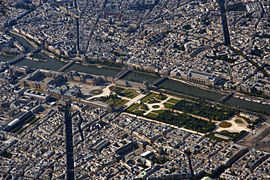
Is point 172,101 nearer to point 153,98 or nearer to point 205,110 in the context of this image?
point 153,98

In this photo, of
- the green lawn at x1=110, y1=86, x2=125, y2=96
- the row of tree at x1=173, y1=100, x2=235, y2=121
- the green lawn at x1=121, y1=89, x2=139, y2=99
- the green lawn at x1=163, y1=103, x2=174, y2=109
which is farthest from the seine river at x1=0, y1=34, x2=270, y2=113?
the green lawn at x1=163, y1=103, x2=174, y2=109

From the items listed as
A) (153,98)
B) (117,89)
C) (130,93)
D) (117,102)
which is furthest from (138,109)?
(117,89)

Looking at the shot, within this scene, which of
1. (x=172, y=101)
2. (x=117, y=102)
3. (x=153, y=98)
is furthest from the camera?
(x=117, y=102)

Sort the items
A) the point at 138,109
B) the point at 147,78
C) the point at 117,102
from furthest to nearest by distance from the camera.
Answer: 1. the point at 147,78
2. the point at 117,102
3. the point at 138,109

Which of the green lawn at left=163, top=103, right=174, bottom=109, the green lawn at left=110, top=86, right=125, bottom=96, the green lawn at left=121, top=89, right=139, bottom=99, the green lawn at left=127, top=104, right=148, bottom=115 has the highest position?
the green lawn at left=110, top=86, right=125, bottom=96

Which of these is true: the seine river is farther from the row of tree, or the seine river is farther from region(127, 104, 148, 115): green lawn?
region(127, 104, 148, 115): green lawn

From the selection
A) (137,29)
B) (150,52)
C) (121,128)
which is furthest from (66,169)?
(137,29)

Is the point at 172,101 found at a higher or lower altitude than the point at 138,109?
higher

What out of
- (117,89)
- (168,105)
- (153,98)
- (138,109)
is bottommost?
(138,109)
